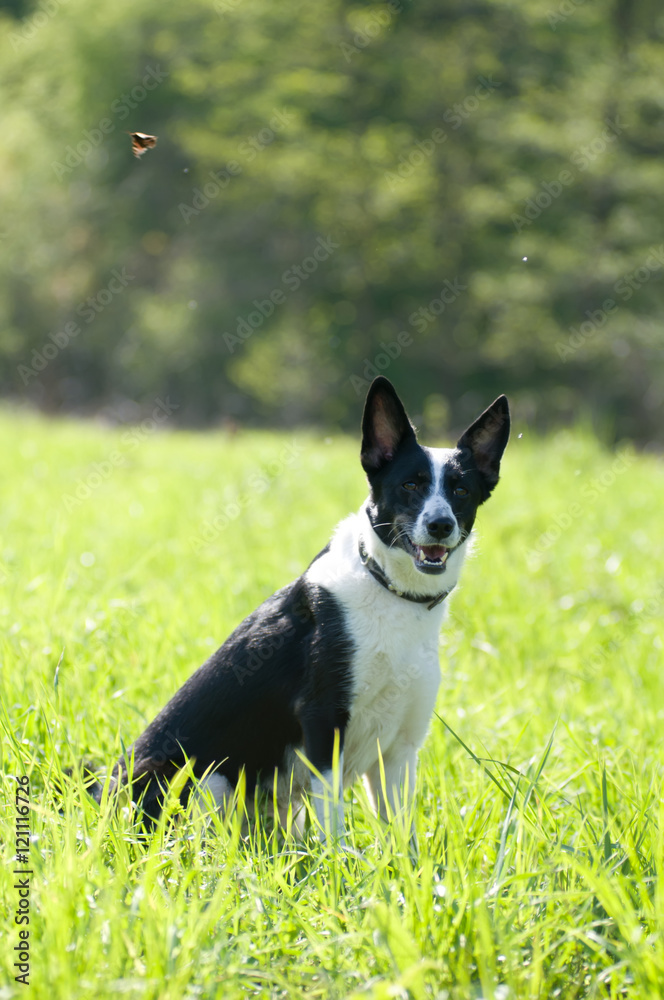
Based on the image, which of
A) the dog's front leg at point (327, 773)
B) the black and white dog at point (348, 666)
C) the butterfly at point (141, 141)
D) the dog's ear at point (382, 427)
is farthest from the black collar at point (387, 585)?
the butterfly at point (141, 141)

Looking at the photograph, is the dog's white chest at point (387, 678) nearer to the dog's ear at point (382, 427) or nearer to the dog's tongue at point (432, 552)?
the dog's tongue at point (432, 552)

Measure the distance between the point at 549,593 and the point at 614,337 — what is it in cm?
1601

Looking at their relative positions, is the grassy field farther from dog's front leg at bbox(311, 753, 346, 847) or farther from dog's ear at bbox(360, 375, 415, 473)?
dog's ear at bbox(360, 375, 415, 473)

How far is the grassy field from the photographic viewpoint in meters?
1.87

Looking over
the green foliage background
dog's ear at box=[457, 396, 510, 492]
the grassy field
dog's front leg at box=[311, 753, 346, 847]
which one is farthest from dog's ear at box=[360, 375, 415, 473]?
the green foliage background

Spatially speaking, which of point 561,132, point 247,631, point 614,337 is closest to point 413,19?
point 561,132

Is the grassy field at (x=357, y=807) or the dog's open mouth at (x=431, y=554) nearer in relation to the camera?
the grassy field at (x=357, y=807)

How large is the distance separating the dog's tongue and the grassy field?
1.94ft

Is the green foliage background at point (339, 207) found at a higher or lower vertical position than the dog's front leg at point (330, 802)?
lower

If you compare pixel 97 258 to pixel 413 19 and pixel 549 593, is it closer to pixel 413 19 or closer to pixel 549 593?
pixel 413 19

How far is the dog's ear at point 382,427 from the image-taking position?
2.71 metres

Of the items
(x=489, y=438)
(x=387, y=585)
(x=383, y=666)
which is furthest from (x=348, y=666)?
(x=489, y=438)

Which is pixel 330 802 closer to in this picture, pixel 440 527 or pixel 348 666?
pixel 348 666

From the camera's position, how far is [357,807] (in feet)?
9.62
